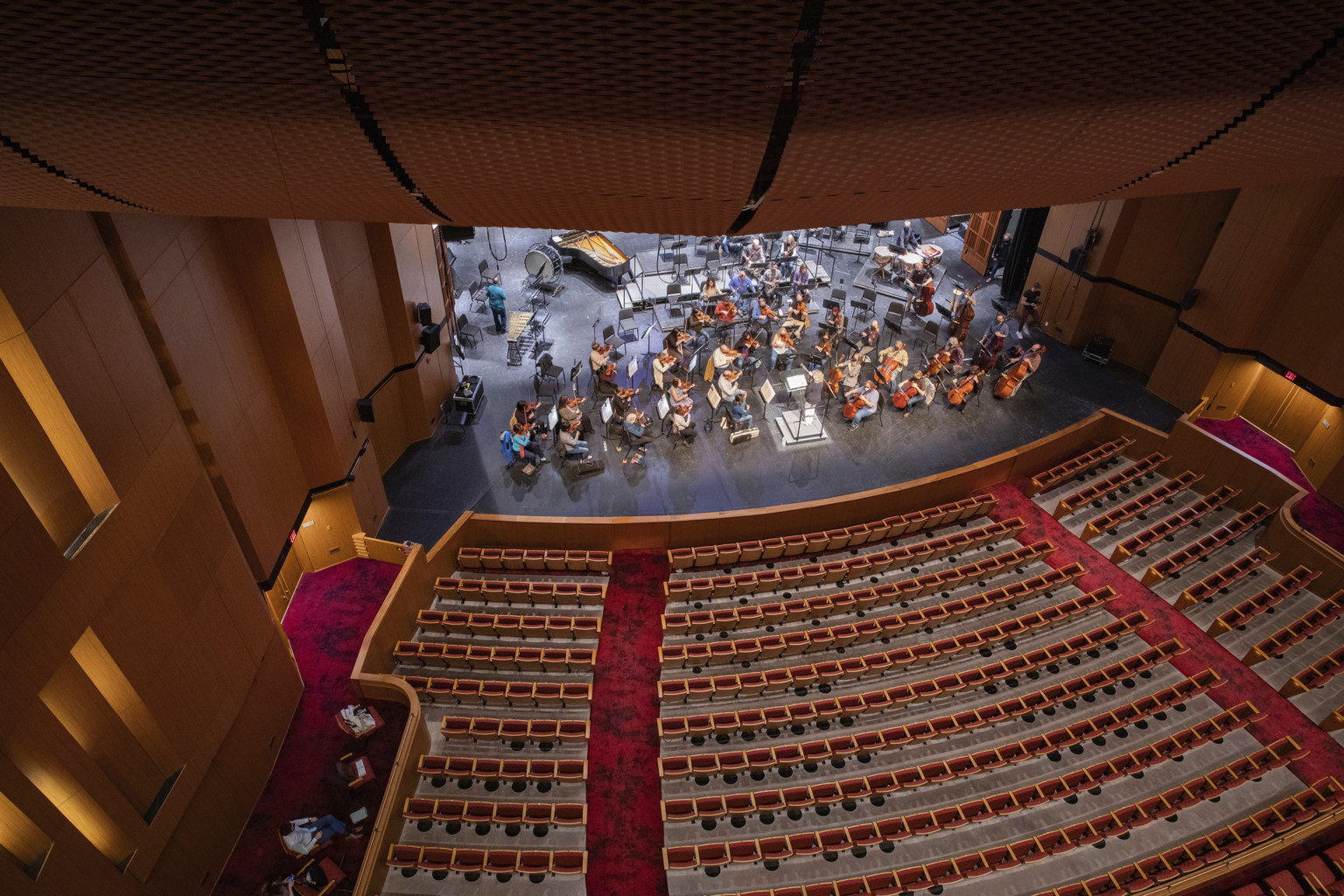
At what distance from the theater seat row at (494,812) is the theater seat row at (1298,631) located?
798 centimetres

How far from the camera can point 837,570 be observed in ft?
32.0

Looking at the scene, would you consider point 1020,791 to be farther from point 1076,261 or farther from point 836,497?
point 1076,261

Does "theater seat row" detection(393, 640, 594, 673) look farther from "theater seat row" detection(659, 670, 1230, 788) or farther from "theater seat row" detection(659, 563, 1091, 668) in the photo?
"theater seat row" detection(659, 670, 1230, 788)

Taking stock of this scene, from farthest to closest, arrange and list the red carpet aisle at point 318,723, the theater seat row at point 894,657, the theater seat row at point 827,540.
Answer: the theater seat row at point 827,540 < the theater seat row at point 894,657 < the red carpet aisle at point 318,723

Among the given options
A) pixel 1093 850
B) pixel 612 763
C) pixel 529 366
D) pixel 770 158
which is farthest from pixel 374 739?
pixel 770 158

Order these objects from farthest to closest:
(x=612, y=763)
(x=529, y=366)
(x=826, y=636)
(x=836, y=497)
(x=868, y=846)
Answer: (x=529, y=366)
(x=836, y=497)
(x=826, y=636)
(x=612, y=763)
(x=868, y=846)

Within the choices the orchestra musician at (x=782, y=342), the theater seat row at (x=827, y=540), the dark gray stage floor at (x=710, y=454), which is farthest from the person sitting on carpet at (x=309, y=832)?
the orchestra musician at (x=782, y=342)

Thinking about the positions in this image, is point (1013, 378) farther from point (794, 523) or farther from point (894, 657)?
point (894, 657)

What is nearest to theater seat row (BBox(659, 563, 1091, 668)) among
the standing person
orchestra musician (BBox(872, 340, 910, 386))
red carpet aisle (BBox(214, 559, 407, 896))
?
red carpet aisle (BBox(214, 559, 407, 896))

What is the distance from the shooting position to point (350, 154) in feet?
5.39

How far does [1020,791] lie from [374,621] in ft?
23.1

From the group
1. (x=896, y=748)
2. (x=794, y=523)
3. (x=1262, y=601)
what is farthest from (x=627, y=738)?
(x=1262, y=601)

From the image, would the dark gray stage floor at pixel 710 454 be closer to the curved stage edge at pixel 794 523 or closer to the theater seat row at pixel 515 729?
the curved stage edge at pixel 794 523

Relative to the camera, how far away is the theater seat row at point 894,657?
27.8 ft
